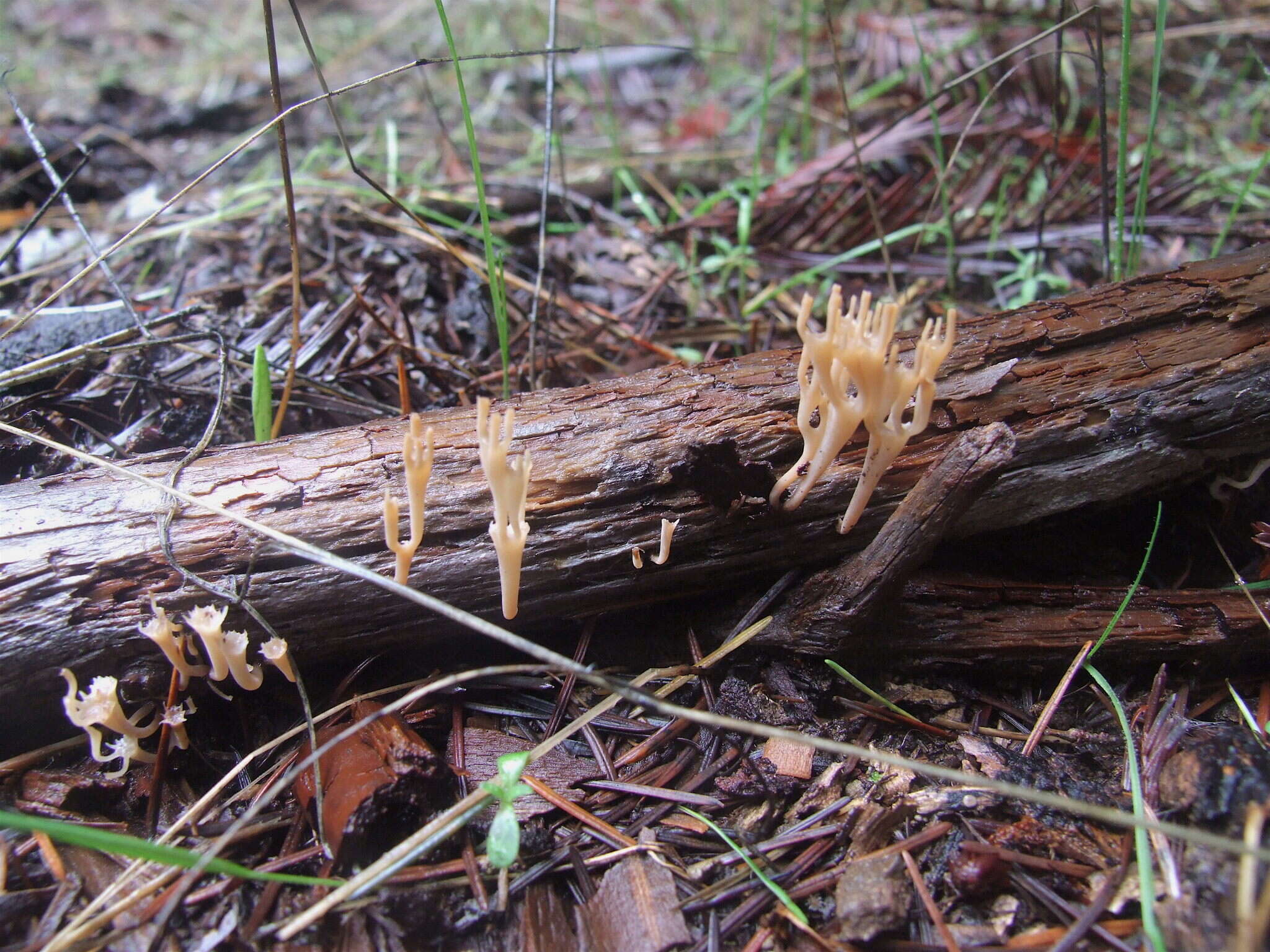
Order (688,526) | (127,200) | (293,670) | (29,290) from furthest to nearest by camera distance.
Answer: (127,200), (29,290), (688,526), (293,670)

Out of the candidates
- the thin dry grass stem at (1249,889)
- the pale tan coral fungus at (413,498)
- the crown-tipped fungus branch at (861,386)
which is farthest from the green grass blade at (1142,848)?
the pale tan coral fungus at (413,498)

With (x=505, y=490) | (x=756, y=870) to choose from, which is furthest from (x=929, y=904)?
(x=505, y=490)

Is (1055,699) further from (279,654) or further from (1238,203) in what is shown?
(1238,203)

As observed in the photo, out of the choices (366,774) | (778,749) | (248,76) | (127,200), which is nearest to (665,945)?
(778,749)

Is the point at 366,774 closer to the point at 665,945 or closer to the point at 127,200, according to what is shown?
the point at 665,945

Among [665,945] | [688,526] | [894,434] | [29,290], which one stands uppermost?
[29,290]

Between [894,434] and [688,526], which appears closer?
[894,434]

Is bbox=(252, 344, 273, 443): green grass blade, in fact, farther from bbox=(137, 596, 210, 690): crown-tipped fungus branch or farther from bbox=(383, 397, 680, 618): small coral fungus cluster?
bbox=(383, 397, 680, 618): small coral fungus cluster

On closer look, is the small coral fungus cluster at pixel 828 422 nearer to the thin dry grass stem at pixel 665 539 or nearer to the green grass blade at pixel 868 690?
the thin dry grass stem at pixel 665 539
